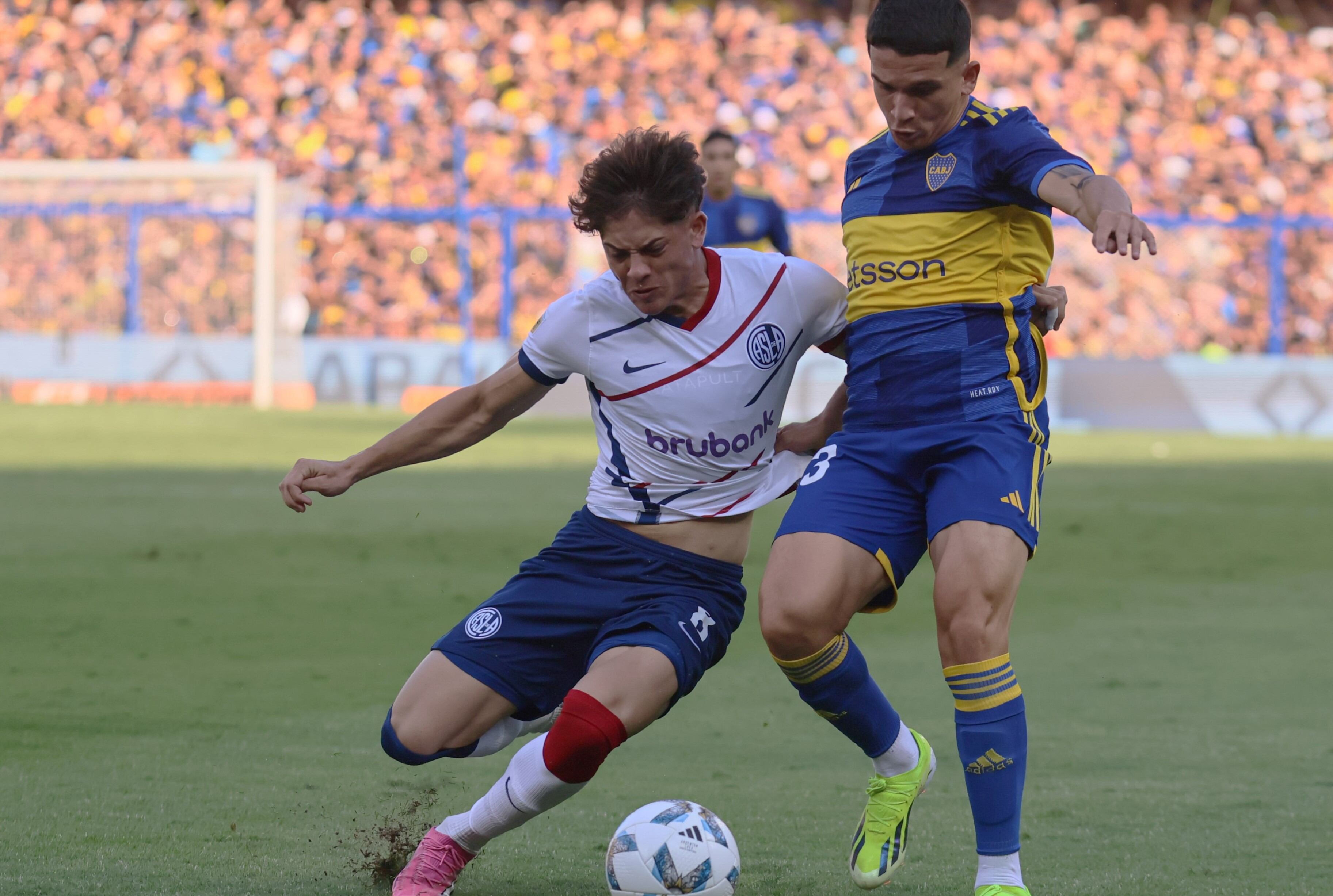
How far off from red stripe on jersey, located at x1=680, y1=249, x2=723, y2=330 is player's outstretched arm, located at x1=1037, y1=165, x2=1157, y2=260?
0.80 m

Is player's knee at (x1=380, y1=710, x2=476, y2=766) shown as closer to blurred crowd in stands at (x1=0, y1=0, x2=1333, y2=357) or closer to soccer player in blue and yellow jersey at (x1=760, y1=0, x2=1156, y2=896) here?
soccer player in blue and yellow jersey at (x1=760, y1=0, x2=1156, y2=896)

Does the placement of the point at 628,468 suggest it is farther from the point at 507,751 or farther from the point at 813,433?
the point at 507,751

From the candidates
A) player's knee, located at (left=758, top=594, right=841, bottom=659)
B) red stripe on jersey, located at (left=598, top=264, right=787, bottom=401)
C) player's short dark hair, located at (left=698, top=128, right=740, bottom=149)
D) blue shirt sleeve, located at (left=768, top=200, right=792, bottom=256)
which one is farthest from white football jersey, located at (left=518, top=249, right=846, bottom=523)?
blue shirt sleeve, located at (left=768, top=200, right=792, bottom=256)

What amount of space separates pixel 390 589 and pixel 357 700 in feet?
8.19

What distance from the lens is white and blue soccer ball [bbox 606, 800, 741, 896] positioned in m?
3.61

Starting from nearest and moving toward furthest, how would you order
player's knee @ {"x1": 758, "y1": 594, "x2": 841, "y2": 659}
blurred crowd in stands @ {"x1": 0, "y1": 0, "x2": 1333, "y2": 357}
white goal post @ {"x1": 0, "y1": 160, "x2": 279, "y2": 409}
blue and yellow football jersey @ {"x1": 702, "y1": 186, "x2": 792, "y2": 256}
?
1. player's knee @ {"x1": 758, "y1": 594, "x2": 841, "y2": 659}
2. blue and yellow football jersey @ {"x1": 702, "y1": 186, "x2": 792, "y2": 256}
3. white goal post @ {"x1": 0, "y1": 160, "x2": 279, "y2": 409}
4. blurred crowd in stands @ {"x1": 0, "y1": 0, "x2": 1333, "y2": 357}

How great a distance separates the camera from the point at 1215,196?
24281 millimetres

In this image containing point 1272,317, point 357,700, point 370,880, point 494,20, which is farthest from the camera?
point 494,20

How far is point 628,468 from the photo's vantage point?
413 centimetres

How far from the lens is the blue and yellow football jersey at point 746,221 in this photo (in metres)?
12.2

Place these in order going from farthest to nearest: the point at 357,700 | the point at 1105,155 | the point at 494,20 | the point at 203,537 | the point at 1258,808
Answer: the point at 494,20 < the point at 1105,155 < the point at 203,537 < the point at 357,700 < the point at 1258,808

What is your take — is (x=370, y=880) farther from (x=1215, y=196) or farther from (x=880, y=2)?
(x=1215, y=196)

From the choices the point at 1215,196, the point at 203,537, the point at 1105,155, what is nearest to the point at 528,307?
the point at 1105,155

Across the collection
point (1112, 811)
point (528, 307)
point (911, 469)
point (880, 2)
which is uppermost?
point (880, 2)
